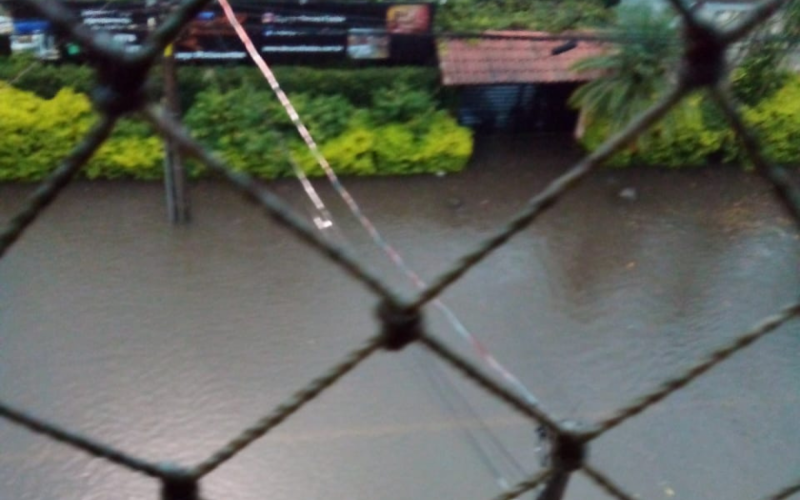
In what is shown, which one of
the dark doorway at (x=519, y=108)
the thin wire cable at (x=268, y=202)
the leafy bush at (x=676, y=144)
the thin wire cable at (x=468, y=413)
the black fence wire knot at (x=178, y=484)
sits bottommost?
the thin wire cable at (x=468, y=413)

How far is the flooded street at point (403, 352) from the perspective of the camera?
4.57 m

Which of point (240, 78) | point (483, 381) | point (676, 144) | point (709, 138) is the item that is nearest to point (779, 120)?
point (709, 138)

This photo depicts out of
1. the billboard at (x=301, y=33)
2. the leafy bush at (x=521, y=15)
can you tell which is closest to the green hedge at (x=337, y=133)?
the billboard at (x=301, y=33)

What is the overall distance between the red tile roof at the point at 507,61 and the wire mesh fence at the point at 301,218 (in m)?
6.34

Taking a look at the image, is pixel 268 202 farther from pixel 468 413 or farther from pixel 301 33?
pixel 301 33

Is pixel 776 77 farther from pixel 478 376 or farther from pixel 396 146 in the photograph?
pixel 478 376

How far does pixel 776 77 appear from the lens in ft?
22.0

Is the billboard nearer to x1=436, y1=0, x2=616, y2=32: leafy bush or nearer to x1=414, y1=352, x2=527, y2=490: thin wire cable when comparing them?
x1=436, y1=0, x2=616, y2=32: leafy bush

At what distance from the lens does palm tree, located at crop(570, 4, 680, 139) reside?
6.67 m

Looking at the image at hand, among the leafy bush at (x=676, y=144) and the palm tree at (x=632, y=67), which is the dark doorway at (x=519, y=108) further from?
the palm tree at (x=632, y=67)

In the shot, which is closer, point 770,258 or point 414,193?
point 770,258

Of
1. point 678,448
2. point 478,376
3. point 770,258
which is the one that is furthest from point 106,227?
point 478,376

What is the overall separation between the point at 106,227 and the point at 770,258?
4.87 meters

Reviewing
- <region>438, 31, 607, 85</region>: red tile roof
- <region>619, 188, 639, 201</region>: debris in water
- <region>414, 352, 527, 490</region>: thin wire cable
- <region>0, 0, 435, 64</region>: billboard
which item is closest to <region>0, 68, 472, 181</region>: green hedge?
<region>0, 0, 435, 64</region>: billboard
